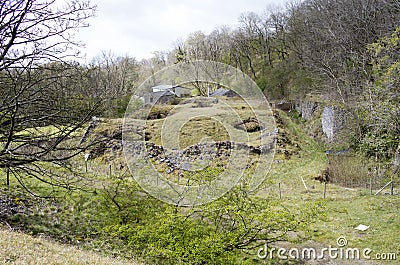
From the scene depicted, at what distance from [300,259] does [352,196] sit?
172 inches

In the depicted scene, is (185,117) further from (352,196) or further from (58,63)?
(58,63)

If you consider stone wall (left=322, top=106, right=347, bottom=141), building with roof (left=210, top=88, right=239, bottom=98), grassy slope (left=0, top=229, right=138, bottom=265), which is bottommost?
grassy slope (left=0, top=229, right=138, bottom=265)

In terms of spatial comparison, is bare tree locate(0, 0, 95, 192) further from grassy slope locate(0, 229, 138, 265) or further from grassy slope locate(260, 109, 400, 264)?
grassy slope locate(260, 109, 400, 264)

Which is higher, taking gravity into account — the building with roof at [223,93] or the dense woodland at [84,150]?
the building with roof at [223,93]

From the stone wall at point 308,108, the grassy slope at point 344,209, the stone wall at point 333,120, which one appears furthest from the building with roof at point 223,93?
the grassy slope at point 344,209

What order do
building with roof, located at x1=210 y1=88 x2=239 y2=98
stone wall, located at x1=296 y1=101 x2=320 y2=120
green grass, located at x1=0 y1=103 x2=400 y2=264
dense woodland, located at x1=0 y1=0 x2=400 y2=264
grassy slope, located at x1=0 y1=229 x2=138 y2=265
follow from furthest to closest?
building with roof, located at x1=210 y1=88 x2=239 y2=98 → stone wall, located at x1=296 y1=101 x2=320 y2=120 → green grass, located at x1=0 y1=103 x2=400 y2=264 → dense woodland, located at x1=0 y1=0 x2=400 y2=264 → grassy slope, located at x1=0 y1=229 x2=138 y2=265

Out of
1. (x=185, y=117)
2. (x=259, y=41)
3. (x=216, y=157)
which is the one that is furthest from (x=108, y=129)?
(x=259, y=41)

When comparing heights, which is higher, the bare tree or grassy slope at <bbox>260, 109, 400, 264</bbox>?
the bare tree

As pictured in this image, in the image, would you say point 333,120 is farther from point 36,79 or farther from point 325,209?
point 36,79

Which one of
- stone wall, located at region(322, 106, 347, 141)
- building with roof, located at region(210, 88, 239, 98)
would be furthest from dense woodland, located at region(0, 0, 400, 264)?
building with roof, located at region(210, 88, 239, 98)

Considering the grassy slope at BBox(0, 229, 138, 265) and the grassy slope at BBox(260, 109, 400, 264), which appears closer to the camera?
the grassy slope at BBox(0, 229, 138, 265)

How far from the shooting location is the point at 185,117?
601 inches

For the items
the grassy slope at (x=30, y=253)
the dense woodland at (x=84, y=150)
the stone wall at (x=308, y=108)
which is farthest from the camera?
the stone wall at (x=308, y=108)

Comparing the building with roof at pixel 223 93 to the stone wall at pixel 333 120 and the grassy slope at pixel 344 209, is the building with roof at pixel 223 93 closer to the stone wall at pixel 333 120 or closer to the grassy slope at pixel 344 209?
the stone wall at pixel 333 120
